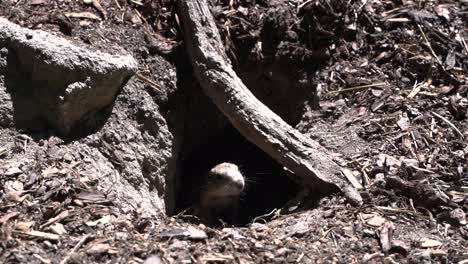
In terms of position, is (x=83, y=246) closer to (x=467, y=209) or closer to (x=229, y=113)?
(x=229, y=113)

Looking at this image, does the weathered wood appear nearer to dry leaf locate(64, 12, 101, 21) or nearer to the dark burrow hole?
dry leaf locate(64, 12, 101, 21)

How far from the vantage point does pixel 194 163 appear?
20.8 feet

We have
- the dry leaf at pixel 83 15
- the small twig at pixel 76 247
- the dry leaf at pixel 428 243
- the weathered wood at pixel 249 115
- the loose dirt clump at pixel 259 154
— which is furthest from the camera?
the dry leaf at pixel 83 15

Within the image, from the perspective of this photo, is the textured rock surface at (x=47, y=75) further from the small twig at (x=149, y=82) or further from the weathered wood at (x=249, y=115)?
the weathered wood at (x=249, y=115)

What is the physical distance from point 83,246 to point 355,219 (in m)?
1.70

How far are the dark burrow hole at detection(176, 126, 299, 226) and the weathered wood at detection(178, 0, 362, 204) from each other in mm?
1150

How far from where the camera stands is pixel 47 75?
447 centimetres

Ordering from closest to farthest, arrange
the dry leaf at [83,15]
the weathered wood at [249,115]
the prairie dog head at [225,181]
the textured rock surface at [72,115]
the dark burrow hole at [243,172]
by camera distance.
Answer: the textured rock surface at [72,115], the weathered wood at [249,115], the dry leaf at [83,15], the prairie dog head at [225,181], the dark burrow hole at [243,172]

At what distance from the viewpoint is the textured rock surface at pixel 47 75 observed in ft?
14.6

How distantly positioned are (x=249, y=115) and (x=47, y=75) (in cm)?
140

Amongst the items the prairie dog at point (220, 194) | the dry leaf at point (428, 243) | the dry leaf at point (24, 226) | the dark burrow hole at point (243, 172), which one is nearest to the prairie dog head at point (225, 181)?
the prairie dog at point (220, 194)

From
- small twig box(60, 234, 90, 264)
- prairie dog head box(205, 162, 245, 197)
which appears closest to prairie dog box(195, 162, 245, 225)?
prairie dog head box(205, 162, 245, 197)

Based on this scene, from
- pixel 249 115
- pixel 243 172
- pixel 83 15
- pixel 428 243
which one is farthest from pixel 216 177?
pixel 428 243

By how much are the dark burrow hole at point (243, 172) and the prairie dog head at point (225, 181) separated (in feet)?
0.89
